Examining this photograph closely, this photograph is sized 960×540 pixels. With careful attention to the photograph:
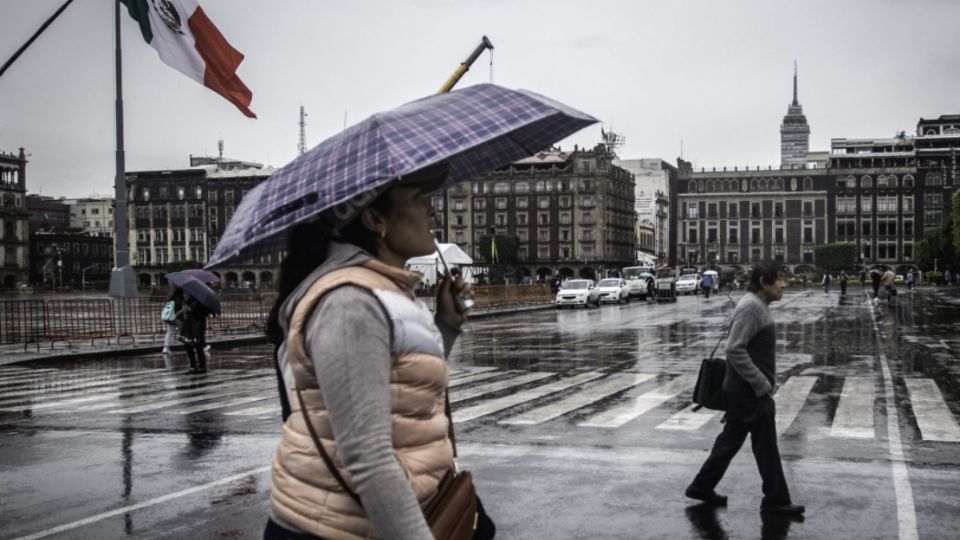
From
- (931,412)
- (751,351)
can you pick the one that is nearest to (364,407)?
(751,351)

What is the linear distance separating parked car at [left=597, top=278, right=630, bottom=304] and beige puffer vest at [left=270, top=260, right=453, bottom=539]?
170ft

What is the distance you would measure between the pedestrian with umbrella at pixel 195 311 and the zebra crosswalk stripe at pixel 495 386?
207 inches

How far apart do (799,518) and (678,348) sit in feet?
49.2

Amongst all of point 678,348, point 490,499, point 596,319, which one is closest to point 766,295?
point 490,499

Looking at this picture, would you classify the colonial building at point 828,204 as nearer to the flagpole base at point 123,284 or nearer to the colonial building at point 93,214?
the colonial building at point 93,214

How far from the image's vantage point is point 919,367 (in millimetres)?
16531

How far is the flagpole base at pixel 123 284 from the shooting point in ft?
81.9

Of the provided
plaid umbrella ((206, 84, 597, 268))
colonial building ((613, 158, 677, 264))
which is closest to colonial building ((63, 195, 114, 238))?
colonial building ((613, 158, 677, 264))

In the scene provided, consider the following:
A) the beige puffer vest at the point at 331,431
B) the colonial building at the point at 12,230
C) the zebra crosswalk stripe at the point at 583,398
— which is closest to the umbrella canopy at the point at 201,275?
the zebra crosswalk stripe at the point at 583,398

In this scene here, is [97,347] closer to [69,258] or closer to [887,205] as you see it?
[69,258]

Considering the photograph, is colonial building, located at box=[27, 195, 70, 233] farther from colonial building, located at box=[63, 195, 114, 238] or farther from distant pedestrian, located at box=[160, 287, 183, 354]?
distant pedestrian, located at box=[160, 287, 183, 354]

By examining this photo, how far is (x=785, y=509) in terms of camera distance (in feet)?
21.5

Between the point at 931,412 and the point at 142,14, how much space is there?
1053 centimetres

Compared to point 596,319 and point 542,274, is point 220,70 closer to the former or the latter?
point 596,319
